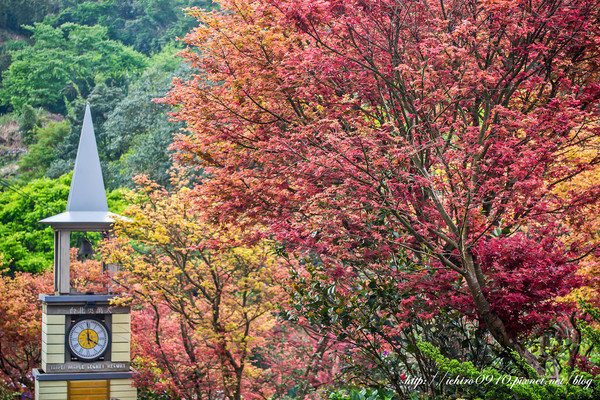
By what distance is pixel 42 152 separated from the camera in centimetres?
3039

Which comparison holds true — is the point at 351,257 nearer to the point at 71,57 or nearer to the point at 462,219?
the point at 462,219

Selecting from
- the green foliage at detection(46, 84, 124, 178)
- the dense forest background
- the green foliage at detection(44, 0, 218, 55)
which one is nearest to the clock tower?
the dense forest background

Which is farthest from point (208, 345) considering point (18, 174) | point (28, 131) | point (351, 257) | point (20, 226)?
point (28, 131)

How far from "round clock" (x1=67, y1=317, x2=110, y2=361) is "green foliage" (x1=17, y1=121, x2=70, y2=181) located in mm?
20433

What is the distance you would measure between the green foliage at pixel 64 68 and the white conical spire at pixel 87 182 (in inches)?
949

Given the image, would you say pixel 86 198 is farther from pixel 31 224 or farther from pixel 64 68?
pixel 64 68

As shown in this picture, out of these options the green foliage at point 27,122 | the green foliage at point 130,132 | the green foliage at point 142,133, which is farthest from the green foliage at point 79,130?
the green foliage at point 27,122

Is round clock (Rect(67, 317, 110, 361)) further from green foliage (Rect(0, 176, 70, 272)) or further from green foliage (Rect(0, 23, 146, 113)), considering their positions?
green foliage (Rect(0, 23, 146, 113))

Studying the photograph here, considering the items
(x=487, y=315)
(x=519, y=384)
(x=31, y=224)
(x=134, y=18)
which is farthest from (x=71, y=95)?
(x=519, y=384)

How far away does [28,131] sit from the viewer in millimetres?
32438

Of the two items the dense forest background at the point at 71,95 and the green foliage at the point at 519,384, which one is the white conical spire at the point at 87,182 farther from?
the dense forest background at the point at 71,95

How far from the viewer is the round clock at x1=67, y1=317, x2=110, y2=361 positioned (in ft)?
35.2

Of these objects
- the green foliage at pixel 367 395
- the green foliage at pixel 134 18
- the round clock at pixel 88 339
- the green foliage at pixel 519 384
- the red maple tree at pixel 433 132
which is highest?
the green foliage at pixel 134 18

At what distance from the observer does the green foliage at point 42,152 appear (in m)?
30.0
